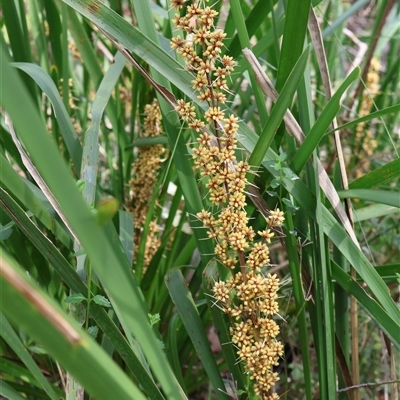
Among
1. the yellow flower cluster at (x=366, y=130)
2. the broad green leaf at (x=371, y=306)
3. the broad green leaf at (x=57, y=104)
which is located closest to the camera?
the broad green leaf at (x=371, y=306)

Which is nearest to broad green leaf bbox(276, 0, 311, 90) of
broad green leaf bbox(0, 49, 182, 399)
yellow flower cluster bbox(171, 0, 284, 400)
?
yellow flower cluster bbox(171, 0, 284, 400)

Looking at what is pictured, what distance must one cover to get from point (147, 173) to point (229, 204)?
59 cm

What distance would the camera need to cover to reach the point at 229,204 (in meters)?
0.84

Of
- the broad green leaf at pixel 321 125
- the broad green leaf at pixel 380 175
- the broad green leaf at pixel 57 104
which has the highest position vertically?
the broad green leaf at pixel 57 104

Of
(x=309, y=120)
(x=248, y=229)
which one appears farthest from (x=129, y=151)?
(x=248, y=229)

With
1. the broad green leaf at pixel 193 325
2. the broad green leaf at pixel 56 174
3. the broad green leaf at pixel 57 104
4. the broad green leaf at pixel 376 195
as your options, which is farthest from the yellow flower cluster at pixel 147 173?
the broad green leaf at pixel 56 174

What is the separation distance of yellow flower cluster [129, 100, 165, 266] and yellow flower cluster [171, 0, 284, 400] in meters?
0.47

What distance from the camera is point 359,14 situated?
376 cm

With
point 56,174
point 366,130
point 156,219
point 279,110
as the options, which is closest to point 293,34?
point 279,110

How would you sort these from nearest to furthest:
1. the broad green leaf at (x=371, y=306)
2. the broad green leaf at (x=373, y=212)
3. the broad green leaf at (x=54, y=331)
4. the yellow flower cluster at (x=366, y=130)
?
the broad green leaf at (x=54, y=331), the broad green leaf at (x=371, y=306), the broad green leaf at (x=373, y=212), the yellow flower cluster at (x=366, y=130)

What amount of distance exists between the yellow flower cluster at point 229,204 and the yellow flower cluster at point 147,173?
0.47 m

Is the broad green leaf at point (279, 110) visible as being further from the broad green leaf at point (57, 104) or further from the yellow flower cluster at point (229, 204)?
the broad green leaf at point (57, 104)

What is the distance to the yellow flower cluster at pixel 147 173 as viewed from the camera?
136 centimetres

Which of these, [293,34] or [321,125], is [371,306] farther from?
[293,34]
